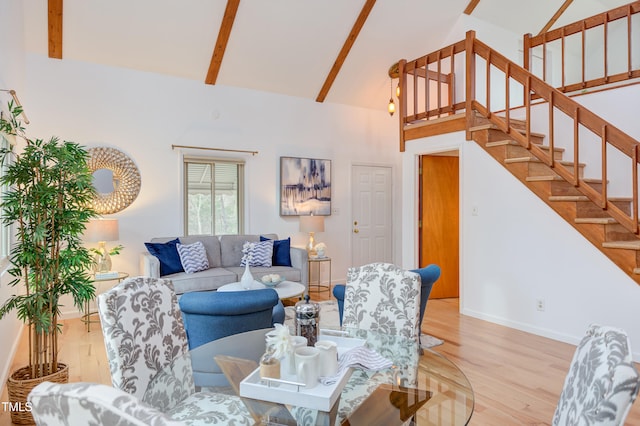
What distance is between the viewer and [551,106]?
156 inches

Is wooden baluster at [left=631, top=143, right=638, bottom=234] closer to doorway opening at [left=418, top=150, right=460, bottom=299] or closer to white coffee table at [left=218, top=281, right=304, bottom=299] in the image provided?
doorway opening at [left=418, top=150, right=460, bottom=299]

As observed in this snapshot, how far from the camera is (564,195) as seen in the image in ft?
13.4

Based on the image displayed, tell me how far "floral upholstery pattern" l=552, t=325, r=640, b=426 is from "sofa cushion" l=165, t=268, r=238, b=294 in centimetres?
412

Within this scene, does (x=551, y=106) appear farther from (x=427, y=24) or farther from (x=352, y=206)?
(x=352, y=206)

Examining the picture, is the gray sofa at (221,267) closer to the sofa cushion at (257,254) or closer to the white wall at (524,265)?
the sofa cushion at (257,254)

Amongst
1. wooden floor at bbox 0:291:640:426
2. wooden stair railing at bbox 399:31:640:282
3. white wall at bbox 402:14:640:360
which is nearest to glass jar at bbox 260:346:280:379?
wooden floor at bbox 0:291:640:426

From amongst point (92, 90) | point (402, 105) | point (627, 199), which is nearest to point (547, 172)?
point (627, 199)

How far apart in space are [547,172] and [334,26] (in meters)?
3.40

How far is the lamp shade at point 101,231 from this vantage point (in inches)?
174

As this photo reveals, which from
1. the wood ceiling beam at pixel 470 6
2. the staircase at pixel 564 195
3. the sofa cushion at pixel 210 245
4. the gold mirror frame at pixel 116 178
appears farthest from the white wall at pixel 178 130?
the staircase at pixel 564 195

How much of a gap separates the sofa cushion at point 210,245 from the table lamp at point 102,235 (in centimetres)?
87

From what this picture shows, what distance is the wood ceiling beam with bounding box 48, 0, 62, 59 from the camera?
4.40 metres

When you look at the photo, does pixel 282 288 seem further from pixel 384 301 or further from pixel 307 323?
pixel 307 323

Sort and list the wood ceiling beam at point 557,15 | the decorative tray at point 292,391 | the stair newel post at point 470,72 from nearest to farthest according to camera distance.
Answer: the decorative tray at point 292,391 < the stair newel post at point 470,72 < the wood ceiling beam at point 557,15
